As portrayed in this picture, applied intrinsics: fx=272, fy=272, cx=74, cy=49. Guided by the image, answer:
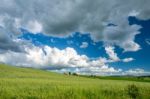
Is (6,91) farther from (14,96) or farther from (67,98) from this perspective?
(67,98)

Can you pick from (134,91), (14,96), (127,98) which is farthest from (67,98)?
(134,91)

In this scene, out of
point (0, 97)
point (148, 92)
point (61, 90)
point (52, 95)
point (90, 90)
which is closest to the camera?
point (0, 97)

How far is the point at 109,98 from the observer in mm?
18172

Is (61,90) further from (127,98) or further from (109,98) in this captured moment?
(127,98)

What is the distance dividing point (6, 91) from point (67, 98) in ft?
12.0

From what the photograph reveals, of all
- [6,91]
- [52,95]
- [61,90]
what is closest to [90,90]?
[61,90]

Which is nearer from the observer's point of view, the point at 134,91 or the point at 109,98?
the point at 109,98

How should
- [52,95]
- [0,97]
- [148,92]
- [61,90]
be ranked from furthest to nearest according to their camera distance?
[148,92], [61,90], [52,95], [0,97]

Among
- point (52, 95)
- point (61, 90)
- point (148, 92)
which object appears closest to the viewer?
point (52, 95)

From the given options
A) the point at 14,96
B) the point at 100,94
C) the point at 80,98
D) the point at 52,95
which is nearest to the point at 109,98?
the point at 100,94

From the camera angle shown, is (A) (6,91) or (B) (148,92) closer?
(A) (6,91)

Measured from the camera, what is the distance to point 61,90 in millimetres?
18016

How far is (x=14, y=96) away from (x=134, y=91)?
9.38 m

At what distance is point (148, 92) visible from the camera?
20.9 m
